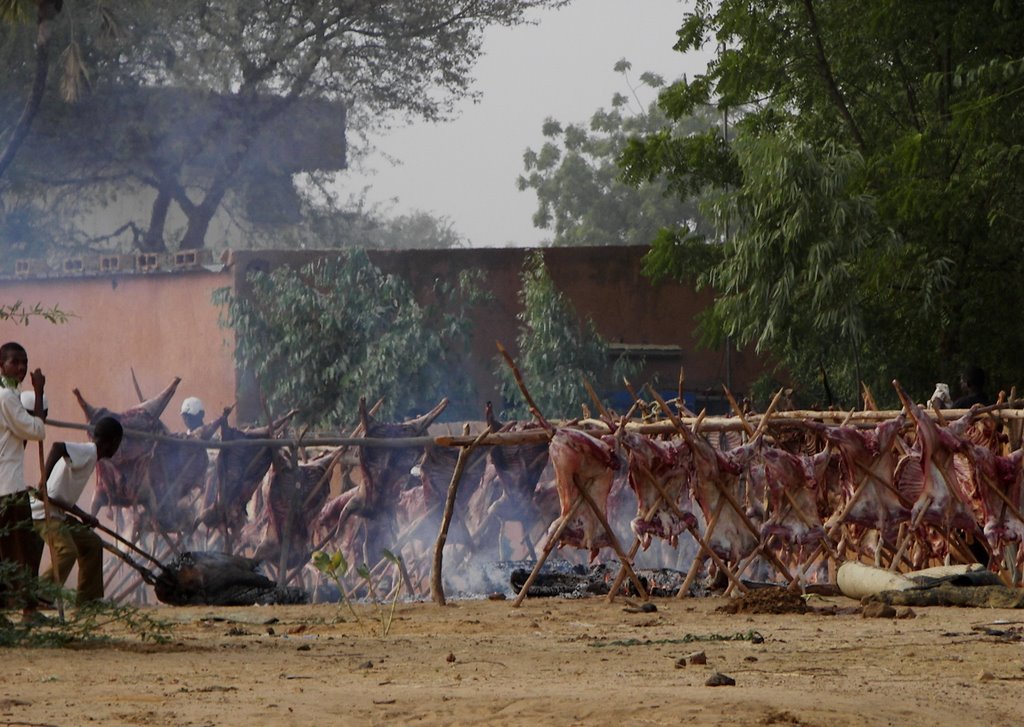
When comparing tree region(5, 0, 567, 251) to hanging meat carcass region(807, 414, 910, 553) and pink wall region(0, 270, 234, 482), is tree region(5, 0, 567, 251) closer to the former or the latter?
pink wall region(0, 270, 234, 482)

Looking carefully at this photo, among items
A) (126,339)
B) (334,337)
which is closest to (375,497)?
(334,337)

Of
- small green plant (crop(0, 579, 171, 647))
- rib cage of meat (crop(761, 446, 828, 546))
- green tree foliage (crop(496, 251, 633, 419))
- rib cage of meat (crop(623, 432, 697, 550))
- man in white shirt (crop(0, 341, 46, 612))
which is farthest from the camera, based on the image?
green tree foliage (crop(496, 251, 633, 419))

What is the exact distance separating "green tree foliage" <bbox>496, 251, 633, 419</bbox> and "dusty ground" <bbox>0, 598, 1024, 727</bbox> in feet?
36.4

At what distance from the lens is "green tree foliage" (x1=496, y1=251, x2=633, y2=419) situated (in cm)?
2356

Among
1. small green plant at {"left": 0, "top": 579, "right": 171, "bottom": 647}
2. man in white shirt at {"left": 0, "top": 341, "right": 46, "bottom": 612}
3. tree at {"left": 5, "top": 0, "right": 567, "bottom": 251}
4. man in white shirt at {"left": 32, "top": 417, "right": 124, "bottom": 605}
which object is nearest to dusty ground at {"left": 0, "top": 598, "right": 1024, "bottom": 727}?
small green plant at {"left": 0, "top": 579, "right": 171, "bottom": 647}

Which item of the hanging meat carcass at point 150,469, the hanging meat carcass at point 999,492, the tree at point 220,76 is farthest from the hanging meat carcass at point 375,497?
the tree at point 220,76

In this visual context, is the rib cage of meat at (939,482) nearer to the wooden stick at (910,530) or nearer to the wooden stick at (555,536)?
the wooden stick at (910,530)

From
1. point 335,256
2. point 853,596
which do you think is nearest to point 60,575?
point 853,596

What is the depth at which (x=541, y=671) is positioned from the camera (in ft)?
28.1

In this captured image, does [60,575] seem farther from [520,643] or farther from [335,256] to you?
[335,256]

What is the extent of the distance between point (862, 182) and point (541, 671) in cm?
1359

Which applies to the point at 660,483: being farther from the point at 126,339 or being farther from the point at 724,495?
the point at 126,339

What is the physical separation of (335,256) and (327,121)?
1202cm

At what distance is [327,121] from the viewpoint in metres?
35.9
